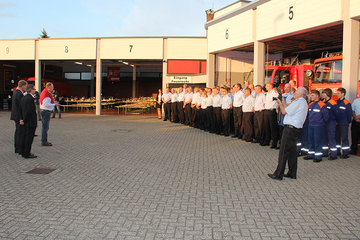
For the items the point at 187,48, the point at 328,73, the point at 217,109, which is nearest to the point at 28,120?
the point at 217,109

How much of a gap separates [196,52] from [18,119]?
1464 centimetres

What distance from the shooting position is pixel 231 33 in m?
14.7

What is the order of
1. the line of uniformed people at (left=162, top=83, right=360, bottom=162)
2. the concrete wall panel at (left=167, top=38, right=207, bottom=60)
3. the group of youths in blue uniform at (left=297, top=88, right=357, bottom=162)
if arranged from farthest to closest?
the concrete wall panel at (left=167, top=38, right=207, bottom=60)
the line of uniformed people at (left=162, top=83, right=360, bottom=162)
the group of youths in blue uniform at (left=297, top=88, right=357, bottom=162)

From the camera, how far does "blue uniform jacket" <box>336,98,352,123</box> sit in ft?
26.1

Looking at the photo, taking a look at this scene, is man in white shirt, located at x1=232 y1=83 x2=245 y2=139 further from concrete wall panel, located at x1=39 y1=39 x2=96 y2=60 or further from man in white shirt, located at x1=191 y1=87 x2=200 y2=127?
concrete wall panel, located at x1=39 y1=39 x2=96 y2=60

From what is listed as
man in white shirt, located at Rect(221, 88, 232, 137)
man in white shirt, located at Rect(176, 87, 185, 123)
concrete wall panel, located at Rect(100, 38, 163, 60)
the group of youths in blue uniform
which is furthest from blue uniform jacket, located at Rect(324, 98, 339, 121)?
concrete wall panel, located at Rect(100, 38, 163, 60)

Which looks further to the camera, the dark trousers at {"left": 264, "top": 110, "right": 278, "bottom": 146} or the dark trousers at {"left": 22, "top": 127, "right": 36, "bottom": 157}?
the dark trousers at {"left": 264, "top": 110, "right": 278, "bottom": 146}

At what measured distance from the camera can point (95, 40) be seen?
21.5 meters

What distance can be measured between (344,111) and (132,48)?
52.6 feet

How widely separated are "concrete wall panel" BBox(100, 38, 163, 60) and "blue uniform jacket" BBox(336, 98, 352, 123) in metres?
14.6

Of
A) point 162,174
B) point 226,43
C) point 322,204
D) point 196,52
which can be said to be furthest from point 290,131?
point 196,52

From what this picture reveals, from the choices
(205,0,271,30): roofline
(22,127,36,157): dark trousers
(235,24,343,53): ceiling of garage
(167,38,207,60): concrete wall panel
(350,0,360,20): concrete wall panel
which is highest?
(205,0,271,30): roofline

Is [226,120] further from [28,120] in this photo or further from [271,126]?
[28,120]

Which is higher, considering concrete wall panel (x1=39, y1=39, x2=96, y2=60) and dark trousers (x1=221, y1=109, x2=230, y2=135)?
concrete wall panel (x1=39, y1=39, x2=96, y2=60)
